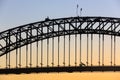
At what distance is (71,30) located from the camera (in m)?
126

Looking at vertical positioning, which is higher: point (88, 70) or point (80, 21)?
point (80, 21)

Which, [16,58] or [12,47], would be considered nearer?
[12,47]

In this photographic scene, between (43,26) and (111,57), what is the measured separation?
2378 centimetres

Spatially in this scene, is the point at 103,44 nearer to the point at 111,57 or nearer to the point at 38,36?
the point at 111,57

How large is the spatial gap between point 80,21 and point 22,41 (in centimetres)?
1015

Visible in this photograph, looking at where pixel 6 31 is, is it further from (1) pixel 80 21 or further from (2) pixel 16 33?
(1) pixel 80 21

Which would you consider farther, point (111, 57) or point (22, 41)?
point (111, 57)

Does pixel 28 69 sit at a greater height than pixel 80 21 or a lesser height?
lesser

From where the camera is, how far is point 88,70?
416 feet

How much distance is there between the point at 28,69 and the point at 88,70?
401 inches

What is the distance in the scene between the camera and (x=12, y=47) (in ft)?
405

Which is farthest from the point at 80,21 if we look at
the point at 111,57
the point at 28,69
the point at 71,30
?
the point at 111,57

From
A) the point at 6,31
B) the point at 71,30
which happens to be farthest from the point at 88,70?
the point at 6,31

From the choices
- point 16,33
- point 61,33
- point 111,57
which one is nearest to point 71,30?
point 61,33
